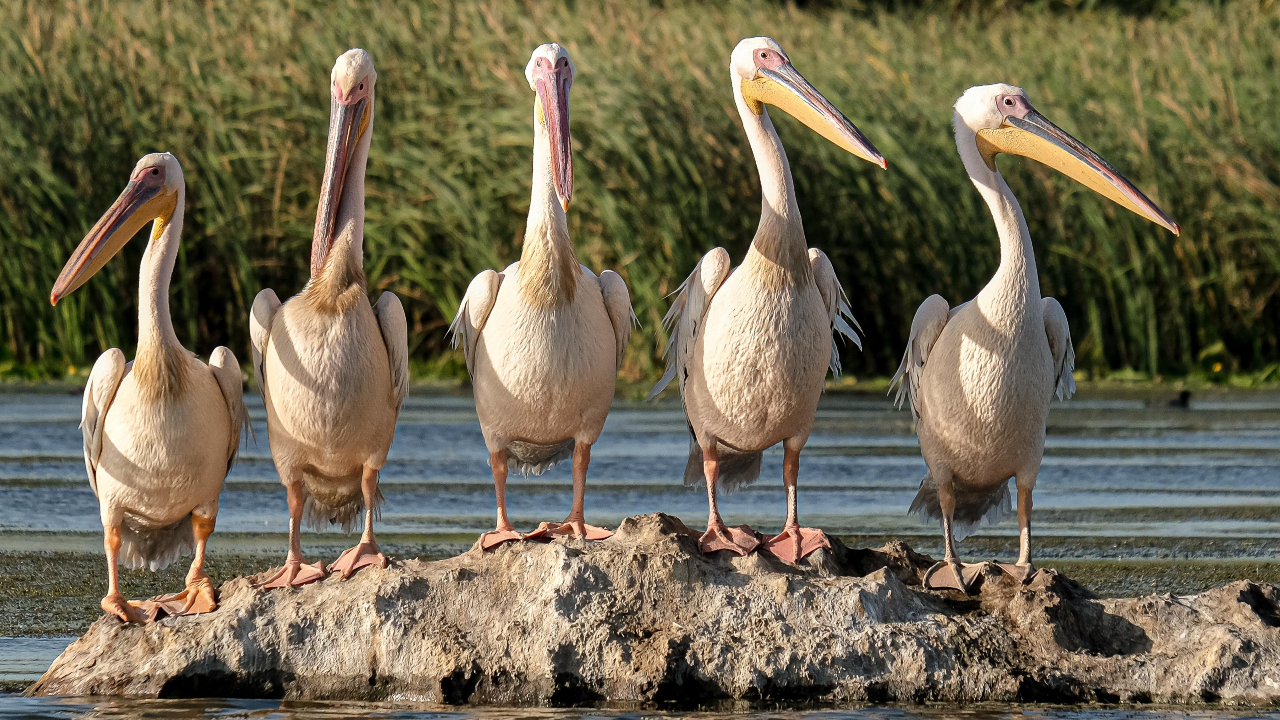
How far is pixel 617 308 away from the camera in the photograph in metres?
5.84

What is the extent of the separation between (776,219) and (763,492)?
11.6 feet

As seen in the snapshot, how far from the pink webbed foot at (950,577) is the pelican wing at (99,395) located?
253 cm

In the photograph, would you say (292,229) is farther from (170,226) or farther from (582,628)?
(582,628)

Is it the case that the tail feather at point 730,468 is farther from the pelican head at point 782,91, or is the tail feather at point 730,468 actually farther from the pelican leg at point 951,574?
the pelican head at point 782,91

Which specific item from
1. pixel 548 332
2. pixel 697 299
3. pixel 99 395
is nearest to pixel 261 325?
pixel 99 395

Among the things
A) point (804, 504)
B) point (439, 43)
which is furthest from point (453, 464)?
point (439, 43)

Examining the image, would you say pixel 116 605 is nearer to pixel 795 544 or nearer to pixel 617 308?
pixel 617 308

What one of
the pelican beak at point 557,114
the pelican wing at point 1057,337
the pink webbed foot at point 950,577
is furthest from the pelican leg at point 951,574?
the pelican beak at point 557,114

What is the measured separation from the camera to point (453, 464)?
964cm

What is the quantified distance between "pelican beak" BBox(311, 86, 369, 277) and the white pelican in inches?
18.3

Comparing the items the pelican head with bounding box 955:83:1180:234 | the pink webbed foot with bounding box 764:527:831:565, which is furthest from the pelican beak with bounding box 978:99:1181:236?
the pink webbed foot with bounding box 764:527:831:565

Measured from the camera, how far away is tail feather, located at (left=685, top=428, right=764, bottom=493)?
6.18m

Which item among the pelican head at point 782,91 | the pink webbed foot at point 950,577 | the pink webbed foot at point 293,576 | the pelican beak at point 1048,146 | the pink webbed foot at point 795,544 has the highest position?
the pelican head at point 782,91

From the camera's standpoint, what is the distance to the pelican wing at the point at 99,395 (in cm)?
570
